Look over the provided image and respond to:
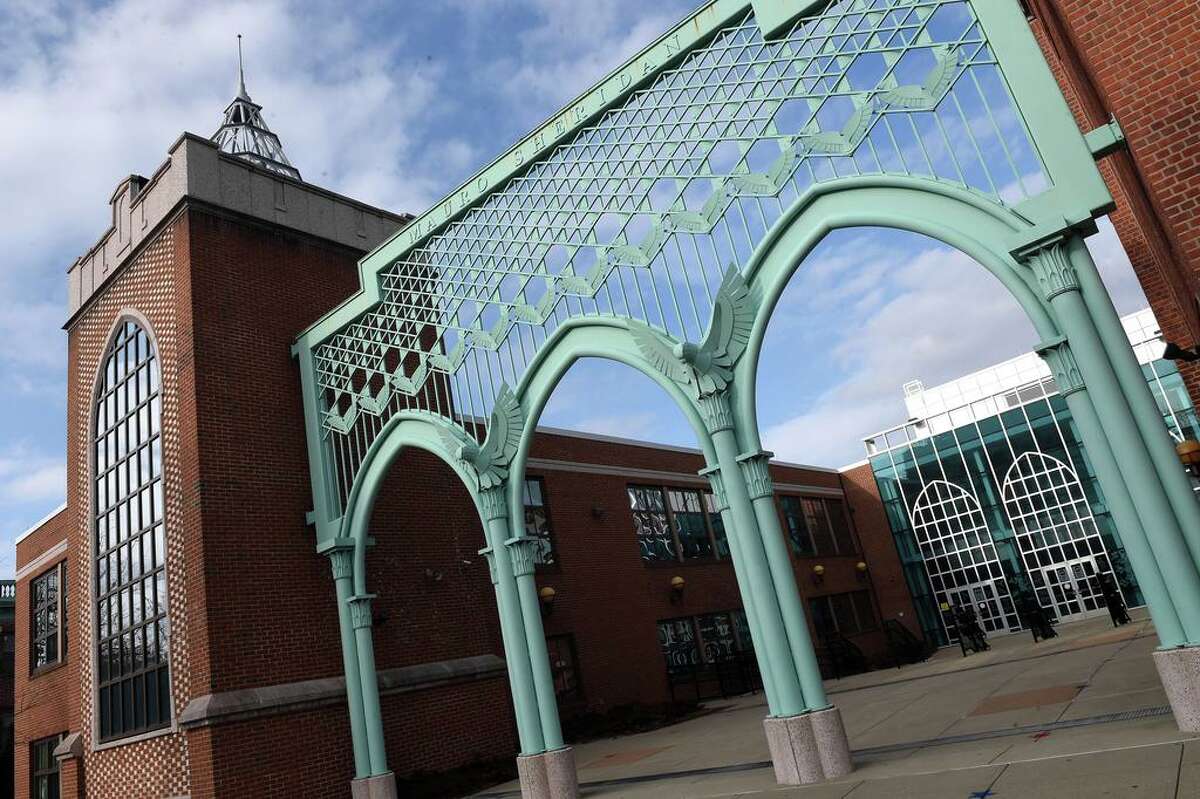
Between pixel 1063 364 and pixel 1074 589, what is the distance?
27.9 m

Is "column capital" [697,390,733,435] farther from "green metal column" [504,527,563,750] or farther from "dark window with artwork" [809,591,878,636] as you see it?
"dark window with artwork" [809,591,878,636]

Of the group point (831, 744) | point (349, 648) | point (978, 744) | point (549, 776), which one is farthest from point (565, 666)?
point (978, 744)

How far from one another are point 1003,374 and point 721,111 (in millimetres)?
42283

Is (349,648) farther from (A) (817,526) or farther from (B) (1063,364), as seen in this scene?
(A) (817,526)

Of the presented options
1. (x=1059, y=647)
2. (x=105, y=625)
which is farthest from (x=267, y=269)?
(x=1059, y=647)

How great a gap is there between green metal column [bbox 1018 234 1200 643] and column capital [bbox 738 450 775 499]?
278cm

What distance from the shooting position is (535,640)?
999cm

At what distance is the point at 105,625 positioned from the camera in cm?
1433

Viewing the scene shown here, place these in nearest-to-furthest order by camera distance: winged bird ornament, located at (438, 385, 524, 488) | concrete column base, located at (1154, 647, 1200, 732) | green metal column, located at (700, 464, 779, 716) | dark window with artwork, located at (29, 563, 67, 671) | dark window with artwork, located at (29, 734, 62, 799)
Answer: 1. concrete column base, located at (1154, 647, 1200, 732)
2. green metal column, located at (700, 464, 779, 716)
3. winged bird ornament, located at (438, 385, 524, 488)
4. dark window with artwork, located at (29, 734, 62, 799)
5. dark window with artwork, located at (29, 563, 67, 671)

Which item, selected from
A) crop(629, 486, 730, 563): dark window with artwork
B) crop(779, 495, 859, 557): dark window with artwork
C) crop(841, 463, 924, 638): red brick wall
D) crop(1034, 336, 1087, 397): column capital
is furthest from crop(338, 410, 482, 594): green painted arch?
crop(841, 463, 924, 638): red brick wall

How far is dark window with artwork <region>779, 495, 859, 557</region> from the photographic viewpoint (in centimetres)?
3003

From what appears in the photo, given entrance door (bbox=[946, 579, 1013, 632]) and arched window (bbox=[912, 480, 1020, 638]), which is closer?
entrance door (bbox=[946, 579, 1013, 632])

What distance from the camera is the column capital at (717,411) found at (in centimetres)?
852

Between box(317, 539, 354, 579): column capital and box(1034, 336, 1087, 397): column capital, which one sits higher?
box(317, 539, 354, 579): column capital
